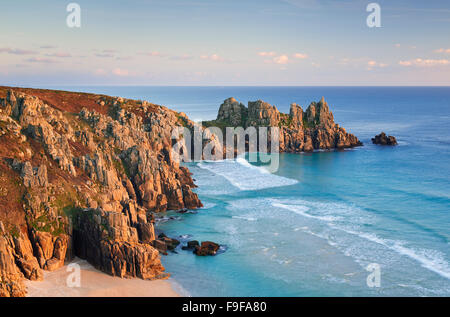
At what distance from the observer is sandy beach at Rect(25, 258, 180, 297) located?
Answer: 41.3m

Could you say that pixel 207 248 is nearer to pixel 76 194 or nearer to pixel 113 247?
pixel 113 247

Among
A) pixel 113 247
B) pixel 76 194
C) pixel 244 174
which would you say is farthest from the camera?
pixel 244 174

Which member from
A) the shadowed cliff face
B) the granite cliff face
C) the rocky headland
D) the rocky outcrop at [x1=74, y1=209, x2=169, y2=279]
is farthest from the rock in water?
the granite cliff face

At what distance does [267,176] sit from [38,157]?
179 feet

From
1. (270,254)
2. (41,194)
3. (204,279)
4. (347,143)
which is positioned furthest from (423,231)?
(347,143)

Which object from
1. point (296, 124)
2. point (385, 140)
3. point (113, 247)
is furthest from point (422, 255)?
point (385, 140)

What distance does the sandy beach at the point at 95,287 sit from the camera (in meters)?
41.3

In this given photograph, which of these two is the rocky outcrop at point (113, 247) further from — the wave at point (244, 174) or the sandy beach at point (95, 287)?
the wave at point (244, 174)

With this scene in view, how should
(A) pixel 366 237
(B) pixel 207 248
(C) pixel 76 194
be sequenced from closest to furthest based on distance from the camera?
(C) pixel 76 194 < (B) pixel 207 248 < (A) pixel 366 237

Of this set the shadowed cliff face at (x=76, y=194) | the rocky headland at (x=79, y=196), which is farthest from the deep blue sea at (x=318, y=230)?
the shadowed cliff face at (x=76, y=194)

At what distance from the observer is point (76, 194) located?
53562 millimetres

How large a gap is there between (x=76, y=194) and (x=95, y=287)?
15.0 m

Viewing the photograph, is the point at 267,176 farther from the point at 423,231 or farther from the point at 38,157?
the point at 38,157

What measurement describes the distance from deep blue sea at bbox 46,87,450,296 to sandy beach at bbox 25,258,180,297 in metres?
2.91
